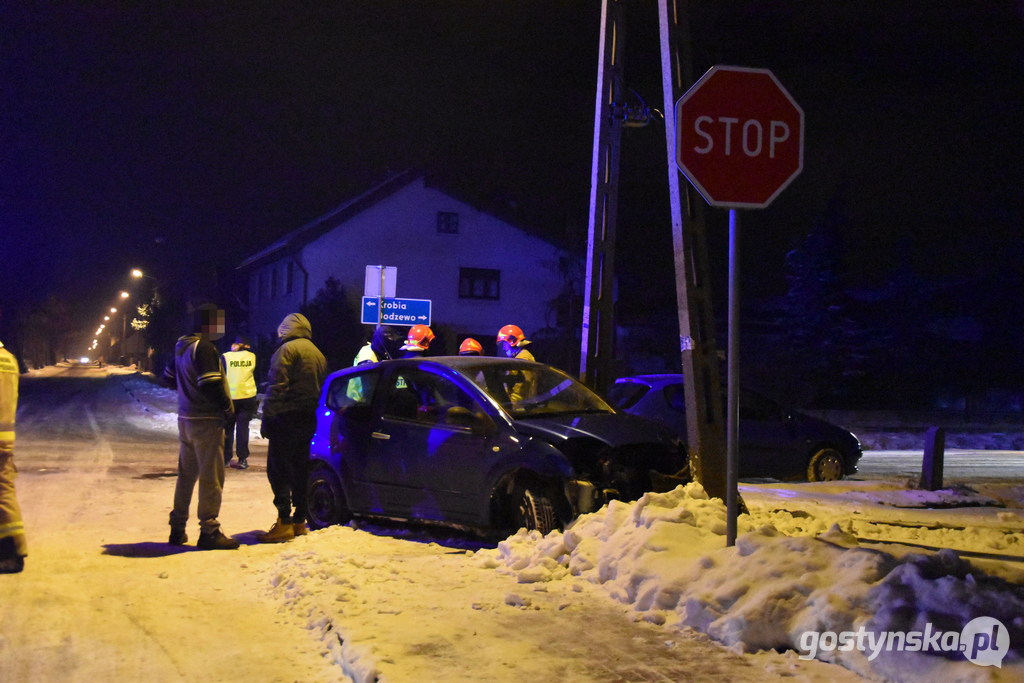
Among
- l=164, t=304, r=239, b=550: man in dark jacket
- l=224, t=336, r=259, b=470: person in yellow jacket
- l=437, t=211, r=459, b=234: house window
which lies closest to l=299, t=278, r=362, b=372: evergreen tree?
l=437, t=211, r=459, b=234: house window

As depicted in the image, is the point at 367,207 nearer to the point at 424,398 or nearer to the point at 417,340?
the point at 417,340

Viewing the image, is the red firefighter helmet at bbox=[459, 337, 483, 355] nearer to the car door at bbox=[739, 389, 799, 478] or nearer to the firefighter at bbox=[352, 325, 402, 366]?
the firefighter at bbox=[352, 325, 402, 366]

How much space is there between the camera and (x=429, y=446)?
7684 mm

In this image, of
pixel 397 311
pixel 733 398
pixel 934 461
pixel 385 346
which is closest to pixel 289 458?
pixel 385 346

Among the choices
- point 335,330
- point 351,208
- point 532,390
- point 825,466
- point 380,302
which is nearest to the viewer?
point 532,390

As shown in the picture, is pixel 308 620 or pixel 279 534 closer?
pixel 308 620

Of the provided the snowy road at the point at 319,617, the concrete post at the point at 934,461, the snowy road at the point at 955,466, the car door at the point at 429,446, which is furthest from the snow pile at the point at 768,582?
the snowy road at the point at 955,466

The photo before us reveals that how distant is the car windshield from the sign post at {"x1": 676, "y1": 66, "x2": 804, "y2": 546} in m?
2.26

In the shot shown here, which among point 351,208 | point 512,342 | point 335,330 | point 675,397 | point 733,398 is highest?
point 351,208

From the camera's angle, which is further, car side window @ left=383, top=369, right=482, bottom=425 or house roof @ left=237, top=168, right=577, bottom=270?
house roof @ left=237, top=168, right=577, bottom=270

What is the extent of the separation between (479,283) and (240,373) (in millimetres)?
28278

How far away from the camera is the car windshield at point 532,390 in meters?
7.71

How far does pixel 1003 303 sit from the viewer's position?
118 feet

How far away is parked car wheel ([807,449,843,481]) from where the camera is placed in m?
12.5
